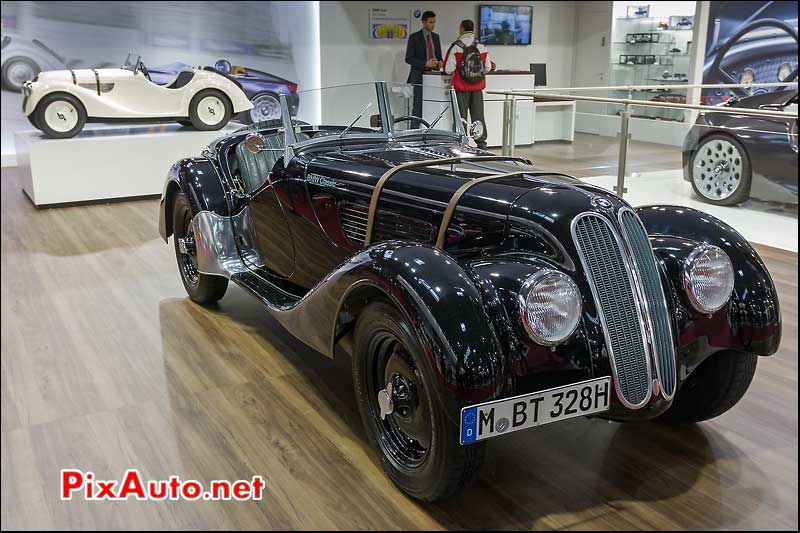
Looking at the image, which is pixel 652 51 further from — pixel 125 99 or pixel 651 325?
pixel 651 325

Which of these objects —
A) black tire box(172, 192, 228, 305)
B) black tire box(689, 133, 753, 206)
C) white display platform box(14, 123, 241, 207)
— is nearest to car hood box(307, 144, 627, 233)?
black tire box(172, 192, 228, 305)

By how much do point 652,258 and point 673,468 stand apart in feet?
2.63

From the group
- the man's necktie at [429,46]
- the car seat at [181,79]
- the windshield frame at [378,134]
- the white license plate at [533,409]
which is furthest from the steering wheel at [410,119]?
the man's necktie at [429,46]

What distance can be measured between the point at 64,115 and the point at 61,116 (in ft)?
0.11

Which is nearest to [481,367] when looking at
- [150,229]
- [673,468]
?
[673,468]

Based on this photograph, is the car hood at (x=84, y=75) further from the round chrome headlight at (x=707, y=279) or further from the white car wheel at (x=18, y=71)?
the round chrome headlight at (x=707, y=279)

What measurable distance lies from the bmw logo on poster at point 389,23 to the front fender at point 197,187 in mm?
8174

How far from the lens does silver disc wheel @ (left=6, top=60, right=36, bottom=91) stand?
9812mm

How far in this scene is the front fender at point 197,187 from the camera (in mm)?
4355

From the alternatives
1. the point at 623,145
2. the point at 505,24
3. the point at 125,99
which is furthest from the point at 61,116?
the point at 505,24

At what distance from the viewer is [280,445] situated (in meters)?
2.83

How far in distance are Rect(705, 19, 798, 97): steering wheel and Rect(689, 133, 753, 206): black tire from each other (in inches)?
180

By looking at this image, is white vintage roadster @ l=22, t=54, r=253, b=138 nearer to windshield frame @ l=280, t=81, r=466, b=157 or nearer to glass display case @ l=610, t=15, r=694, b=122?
windshield frame @ l=280, t=81, r=466, b=157

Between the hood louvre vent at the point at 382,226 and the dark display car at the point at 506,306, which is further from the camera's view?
the hood louvre vent at the point at 382,226
